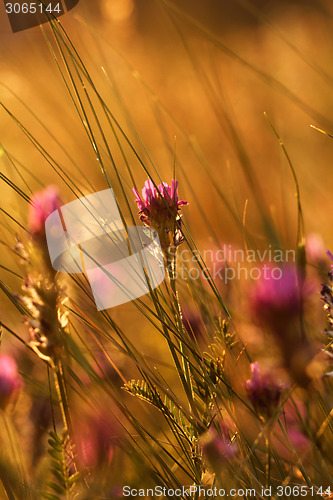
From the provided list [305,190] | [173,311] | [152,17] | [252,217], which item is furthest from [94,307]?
[152,17]

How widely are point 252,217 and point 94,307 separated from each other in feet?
2.08

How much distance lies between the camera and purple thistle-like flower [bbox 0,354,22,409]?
320mm

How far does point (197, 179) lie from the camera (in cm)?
108

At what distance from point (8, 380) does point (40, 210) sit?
0.14 m

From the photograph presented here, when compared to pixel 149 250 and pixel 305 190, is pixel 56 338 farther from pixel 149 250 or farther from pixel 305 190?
pixel 305 190

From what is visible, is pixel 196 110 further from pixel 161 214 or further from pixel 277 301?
pixel 277 301

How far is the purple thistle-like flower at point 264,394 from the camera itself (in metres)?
0.22

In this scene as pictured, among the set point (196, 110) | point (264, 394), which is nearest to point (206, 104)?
point (196, 110)

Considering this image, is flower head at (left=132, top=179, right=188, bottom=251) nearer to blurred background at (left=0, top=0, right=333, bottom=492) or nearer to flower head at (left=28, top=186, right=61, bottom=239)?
flower head at (left=28, top=186, right=61, bottom=239)
